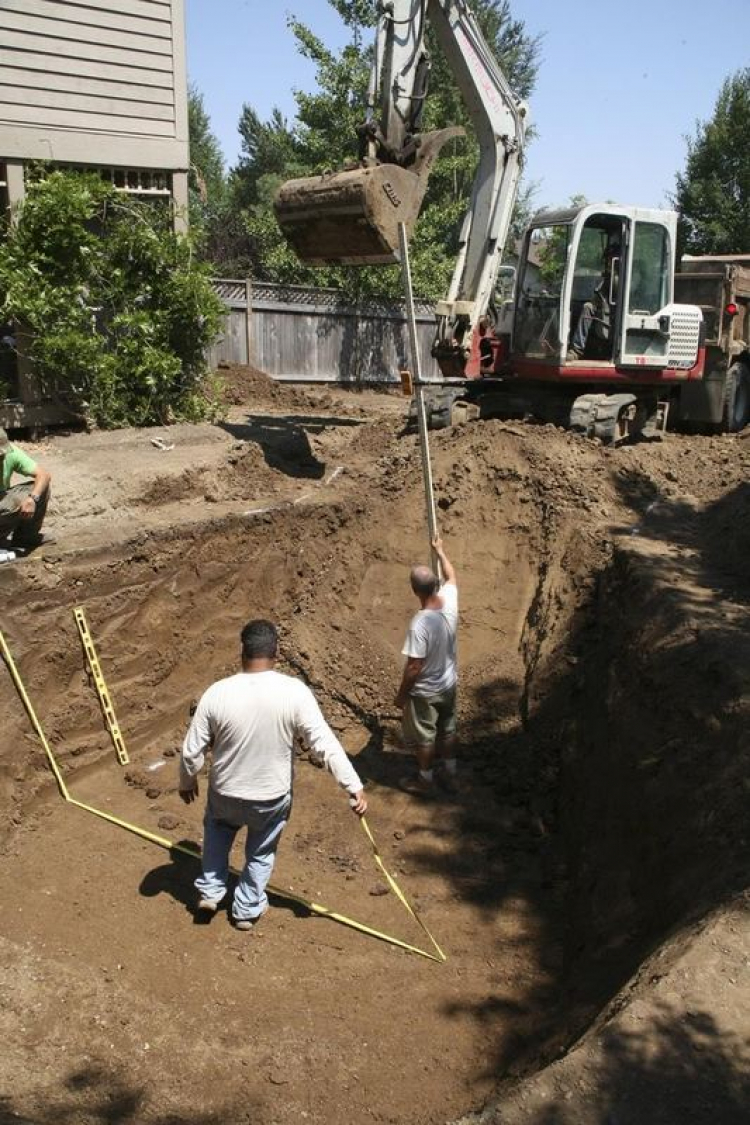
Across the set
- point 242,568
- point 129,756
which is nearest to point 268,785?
point 129,756

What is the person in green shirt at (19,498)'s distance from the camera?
726 centimetres

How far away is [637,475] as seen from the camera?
10.2m

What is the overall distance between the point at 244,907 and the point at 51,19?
10.2 m

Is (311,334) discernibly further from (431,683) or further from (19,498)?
(431,683)

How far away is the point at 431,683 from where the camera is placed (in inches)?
289

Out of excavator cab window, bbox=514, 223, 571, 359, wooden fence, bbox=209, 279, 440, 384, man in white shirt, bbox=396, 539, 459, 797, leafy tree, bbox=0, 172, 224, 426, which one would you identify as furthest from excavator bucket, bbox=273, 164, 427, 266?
wooden fence, bbox=209, 279, 440, 384

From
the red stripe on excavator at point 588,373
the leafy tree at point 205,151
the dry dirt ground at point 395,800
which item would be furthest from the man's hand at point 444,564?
the leafy tree at point 205,151

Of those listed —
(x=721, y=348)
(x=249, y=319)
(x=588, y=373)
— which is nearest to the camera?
(x=588, y=373)

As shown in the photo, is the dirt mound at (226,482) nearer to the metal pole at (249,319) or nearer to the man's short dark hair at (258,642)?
the man's short dark hair at (258,642)

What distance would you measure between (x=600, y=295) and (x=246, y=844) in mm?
8615

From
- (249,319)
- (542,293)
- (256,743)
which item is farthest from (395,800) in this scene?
(249,319)

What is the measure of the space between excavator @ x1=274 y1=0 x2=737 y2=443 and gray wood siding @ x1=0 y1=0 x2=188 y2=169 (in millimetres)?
3598

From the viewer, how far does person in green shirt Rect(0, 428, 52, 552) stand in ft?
23.8

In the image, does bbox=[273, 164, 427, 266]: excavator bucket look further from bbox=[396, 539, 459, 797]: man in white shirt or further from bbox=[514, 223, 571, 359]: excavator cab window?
bbox=[396, 539, 459, 797]: man in white shirt
